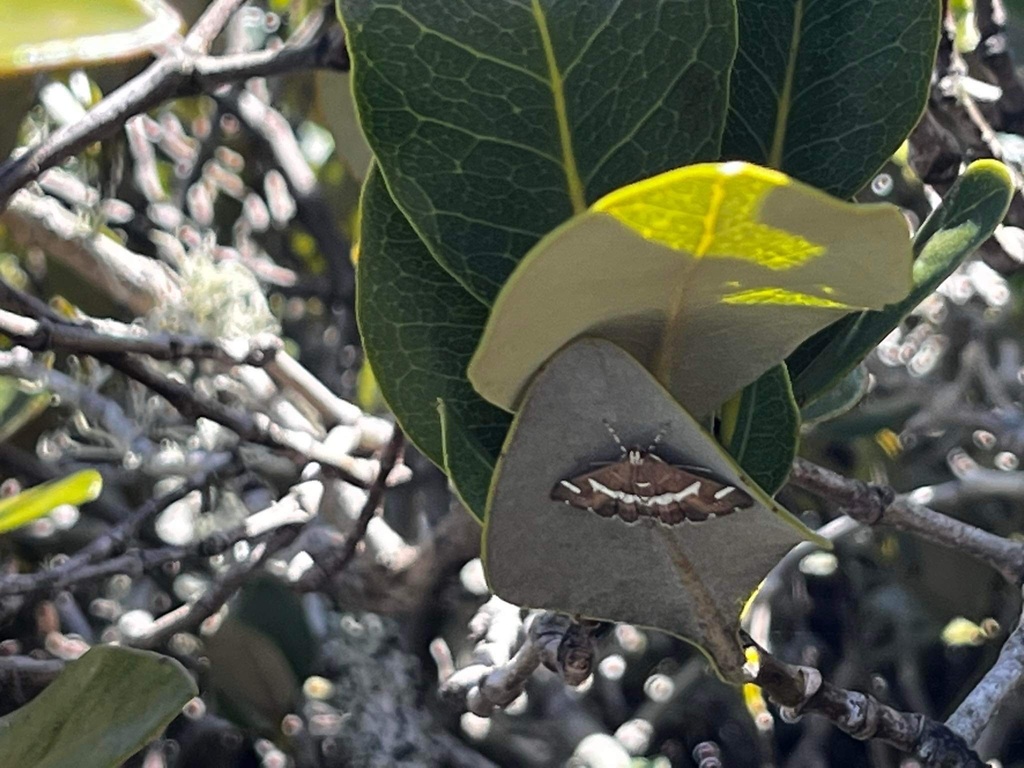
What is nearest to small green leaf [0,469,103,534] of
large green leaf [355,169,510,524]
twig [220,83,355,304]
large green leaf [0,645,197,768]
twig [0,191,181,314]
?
large green leaf [0,645,197,768]

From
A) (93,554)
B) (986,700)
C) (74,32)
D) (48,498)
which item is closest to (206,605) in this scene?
(93,554)

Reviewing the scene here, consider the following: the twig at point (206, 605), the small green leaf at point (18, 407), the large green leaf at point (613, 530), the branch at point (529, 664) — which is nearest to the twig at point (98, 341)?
the small green leaf at point (18, 407)

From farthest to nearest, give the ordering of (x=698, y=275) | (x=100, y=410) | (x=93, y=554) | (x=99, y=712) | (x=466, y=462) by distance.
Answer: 1. (x=100, y=410)
2. (x=93, y=554)
3. (x=99, y=712)
4. (x=466, y=462)
5. (x=698, y=275)

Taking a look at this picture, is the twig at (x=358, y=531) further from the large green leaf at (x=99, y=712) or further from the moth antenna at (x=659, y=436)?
the moth antenna at (x=659, y=436)

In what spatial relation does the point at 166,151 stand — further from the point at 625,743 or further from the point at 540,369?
the point at 540,369

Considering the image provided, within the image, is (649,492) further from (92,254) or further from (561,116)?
(92,254)

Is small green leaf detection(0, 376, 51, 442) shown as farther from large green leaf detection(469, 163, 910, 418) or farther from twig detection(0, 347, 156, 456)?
large green leaf detection(469, 163, 910, 418)
